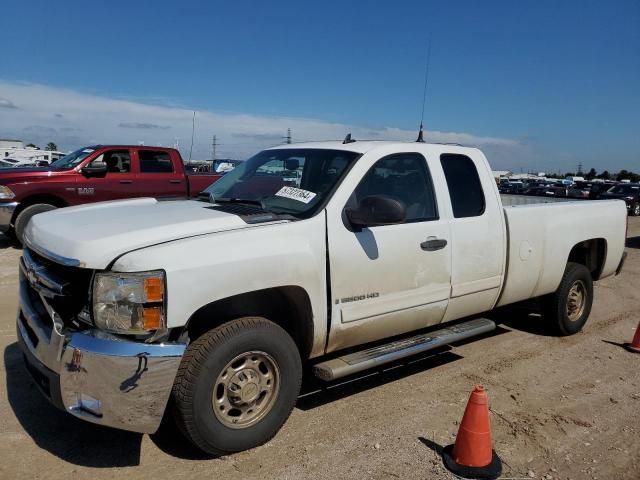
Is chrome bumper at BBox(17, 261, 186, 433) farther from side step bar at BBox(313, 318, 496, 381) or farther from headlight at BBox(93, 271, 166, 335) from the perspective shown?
side step bar at BBox(313, 318, 496, 381)

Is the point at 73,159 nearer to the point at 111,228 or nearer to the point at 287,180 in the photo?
the point at 287,180

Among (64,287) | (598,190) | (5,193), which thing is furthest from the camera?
(598,190)

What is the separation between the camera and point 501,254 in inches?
188

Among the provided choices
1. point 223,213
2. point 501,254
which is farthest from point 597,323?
point 223,213

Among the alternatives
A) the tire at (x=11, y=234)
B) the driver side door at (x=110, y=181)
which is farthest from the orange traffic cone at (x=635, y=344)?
the tire at (x=11, y=234)

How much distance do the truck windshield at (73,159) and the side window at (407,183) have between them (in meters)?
8.06

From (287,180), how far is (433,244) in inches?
47.8

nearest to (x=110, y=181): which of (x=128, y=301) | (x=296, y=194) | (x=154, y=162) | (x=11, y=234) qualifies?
(x=154, y=162)

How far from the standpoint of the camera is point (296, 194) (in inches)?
153

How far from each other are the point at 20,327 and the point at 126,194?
7.59 metres

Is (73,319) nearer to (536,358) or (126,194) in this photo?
(536,358)

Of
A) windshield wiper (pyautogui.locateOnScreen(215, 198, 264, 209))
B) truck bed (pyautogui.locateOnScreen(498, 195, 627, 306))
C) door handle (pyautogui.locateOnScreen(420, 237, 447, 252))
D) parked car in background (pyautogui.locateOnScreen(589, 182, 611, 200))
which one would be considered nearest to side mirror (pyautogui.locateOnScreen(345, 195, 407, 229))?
door handle (pyautogui.locateOnScreen(420, 237, 447, 252))

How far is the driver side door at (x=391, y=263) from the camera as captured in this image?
367 centimetres

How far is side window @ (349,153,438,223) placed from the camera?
4098 mm
